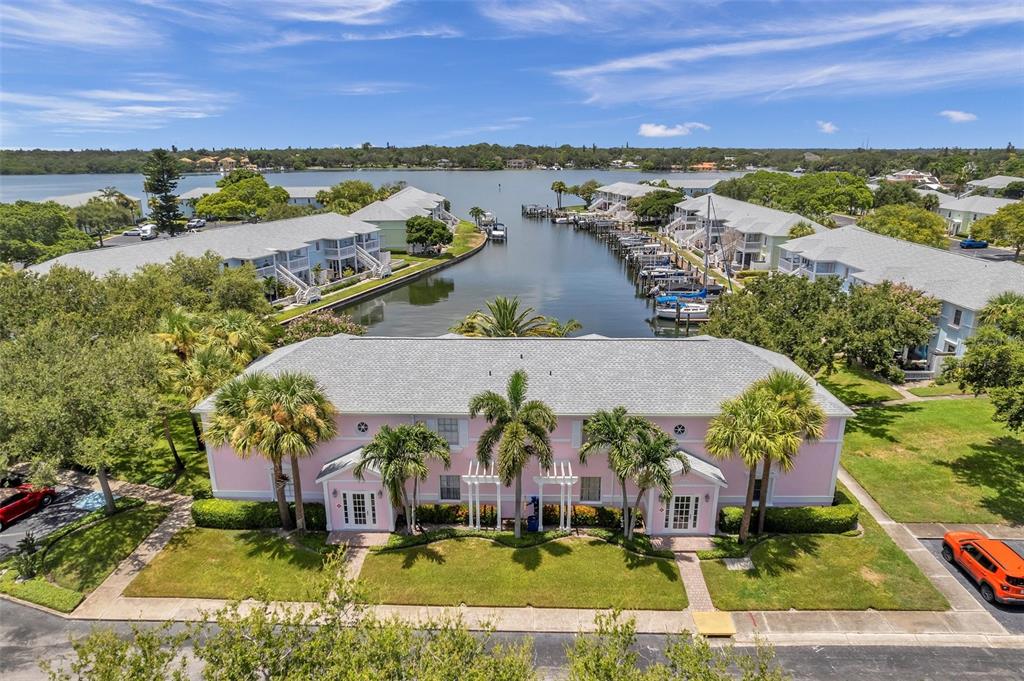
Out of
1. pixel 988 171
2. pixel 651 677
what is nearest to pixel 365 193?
pixel 651 677

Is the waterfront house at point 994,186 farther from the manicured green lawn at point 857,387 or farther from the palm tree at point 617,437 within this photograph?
the palm tree at point 617,437

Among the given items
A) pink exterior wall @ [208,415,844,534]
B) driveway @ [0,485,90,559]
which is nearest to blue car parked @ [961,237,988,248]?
pink exterior wall @ [208,415,844,534]

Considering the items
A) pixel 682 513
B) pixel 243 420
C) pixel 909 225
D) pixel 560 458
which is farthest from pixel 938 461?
pixel 909 225

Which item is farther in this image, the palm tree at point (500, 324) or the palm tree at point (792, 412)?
the palm tree at point (500, 324)

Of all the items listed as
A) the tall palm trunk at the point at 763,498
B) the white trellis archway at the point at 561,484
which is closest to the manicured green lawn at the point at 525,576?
the white trellis archway at the point at 561,484

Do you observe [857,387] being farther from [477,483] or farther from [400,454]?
[400,454]
